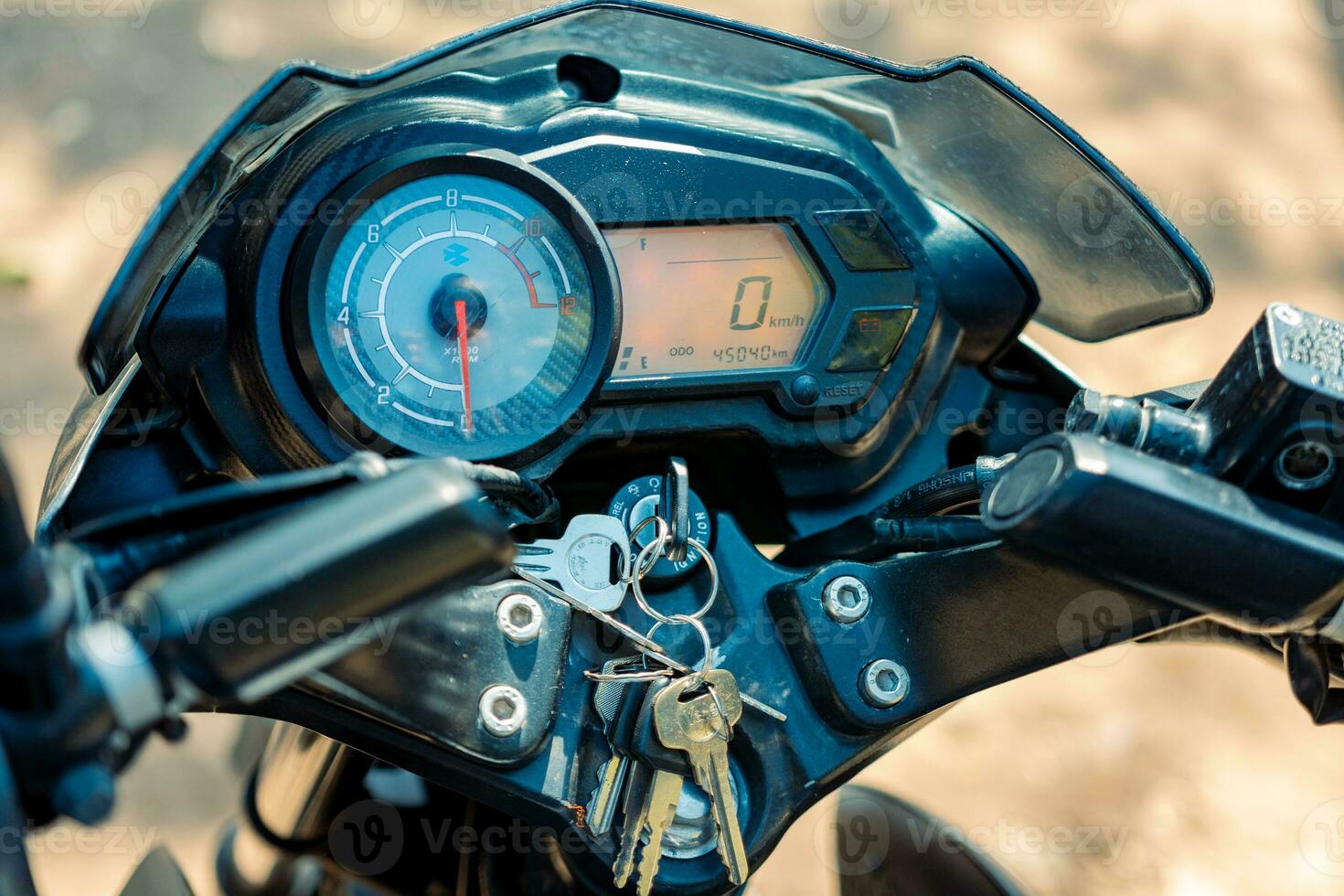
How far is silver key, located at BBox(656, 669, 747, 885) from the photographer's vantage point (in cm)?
97

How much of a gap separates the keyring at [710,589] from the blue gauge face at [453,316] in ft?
0.55

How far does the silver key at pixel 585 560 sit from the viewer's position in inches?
43.7

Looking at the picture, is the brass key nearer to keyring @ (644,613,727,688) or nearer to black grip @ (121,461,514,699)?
keyring @ (644,613,727,688)

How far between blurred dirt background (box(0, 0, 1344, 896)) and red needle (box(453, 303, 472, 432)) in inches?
50.6

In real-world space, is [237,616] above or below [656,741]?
above


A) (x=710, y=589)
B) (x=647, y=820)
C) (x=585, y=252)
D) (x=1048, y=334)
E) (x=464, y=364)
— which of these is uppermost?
(x=585, y=252)

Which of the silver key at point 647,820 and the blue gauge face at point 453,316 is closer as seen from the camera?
the silver key at point 647,820

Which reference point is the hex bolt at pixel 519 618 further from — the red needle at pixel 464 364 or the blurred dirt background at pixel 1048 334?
the blurred dirt background at pixel 1048 334

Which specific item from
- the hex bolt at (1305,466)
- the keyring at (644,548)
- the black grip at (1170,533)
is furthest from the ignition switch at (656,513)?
the hex bolt at (1305,466)

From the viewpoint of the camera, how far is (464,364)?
1168 millimetres

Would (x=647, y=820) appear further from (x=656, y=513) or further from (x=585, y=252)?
(x=585, y=252)

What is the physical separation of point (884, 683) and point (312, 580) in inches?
22.0

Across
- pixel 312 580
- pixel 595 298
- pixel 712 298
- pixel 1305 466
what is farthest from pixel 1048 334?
pixel 312 580

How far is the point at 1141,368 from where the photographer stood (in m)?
3.79
